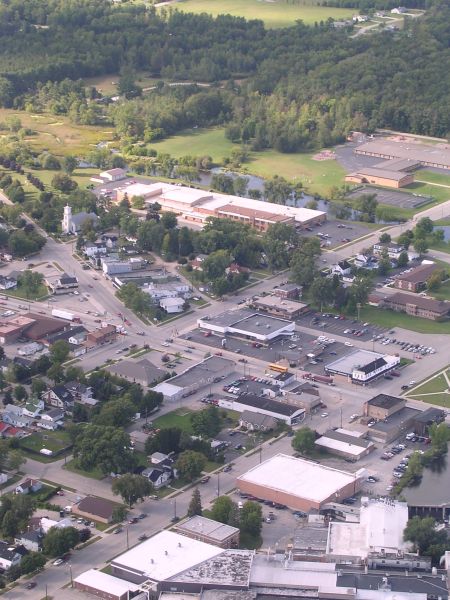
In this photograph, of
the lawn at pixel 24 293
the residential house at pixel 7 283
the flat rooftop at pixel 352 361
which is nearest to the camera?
the flat rooftop at pixel 352 361

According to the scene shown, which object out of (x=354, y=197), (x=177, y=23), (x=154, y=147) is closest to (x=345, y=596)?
(x=354, y=197)

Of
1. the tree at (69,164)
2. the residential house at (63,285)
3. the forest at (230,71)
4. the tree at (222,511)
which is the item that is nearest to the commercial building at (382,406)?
the tree at (222,511)

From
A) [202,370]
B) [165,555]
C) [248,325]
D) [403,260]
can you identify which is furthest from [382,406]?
[403,260]

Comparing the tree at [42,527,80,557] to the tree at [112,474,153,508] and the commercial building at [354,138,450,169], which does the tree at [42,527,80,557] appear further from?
the commercial building at [354,138,450,169]

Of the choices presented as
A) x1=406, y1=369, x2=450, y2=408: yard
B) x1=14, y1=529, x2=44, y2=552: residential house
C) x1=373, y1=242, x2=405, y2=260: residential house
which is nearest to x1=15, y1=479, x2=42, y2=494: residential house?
x1=14, y1=529, x2=44, y2=552: residential house

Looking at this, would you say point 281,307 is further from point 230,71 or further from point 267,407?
point 230,71

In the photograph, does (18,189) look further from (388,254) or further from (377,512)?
(377,512)

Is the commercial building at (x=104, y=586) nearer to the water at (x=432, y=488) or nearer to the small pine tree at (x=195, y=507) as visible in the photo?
the small pine tree at (x=195, y=507)

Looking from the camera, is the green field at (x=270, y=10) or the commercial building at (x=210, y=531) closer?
the commercial building at (x=210, y=531)

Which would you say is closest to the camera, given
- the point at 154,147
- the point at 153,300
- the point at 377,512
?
the point at 377,512
